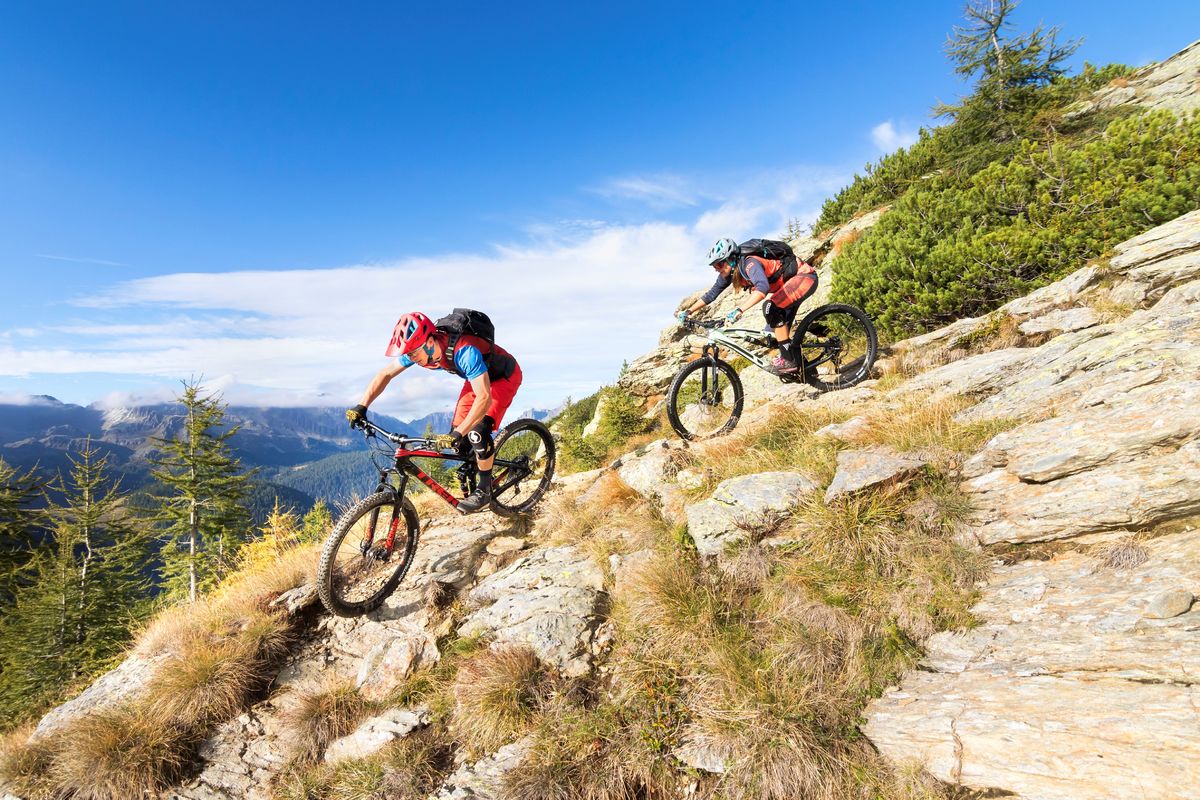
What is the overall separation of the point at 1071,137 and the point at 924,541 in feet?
62.4

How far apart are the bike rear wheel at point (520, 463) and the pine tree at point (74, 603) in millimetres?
20114

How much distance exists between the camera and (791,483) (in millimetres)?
5625

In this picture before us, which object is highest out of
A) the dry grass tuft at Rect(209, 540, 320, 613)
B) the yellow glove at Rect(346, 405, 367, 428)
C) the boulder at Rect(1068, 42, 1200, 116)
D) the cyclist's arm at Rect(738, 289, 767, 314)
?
the boulder at Rect(1068, 42, 1200, 116)

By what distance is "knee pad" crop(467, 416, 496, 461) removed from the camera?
637 cm

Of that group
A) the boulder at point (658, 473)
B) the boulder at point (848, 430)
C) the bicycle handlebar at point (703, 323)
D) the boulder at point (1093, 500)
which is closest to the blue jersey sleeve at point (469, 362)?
the boulder at point (658, 473)

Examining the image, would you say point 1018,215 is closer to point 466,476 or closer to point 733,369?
point 733,369

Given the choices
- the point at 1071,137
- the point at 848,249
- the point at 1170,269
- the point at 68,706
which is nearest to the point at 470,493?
the point at 68,706

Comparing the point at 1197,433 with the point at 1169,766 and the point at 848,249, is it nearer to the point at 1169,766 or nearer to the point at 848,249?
the point at 1169,766

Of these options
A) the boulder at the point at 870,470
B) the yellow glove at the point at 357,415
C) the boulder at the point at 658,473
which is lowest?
the boulder at the point at 658,473

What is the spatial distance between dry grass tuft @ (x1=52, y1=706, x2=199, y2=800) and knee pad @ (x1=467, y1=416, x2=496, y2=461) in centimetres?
413

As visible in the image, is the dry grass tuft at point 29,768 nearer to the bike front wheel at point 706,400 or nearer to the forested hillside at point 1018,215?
the bike front wheel at point 706,400

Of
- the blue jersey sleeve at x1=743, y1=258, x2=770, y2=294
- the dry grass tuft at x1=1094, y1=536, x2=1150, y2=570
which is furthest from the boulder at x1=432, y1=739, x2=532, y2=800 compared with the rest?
the blue jersey sleeve at x1=743, y1=258, x2=770, y2=294

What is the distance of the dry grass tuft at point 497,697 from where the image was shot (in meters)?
4.33

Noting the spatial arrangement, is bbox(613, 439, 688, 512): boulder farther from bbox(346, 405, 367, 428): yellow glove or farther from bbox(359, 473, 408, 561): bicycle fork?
bbox(346, 405, 367, 428): yellow glove
